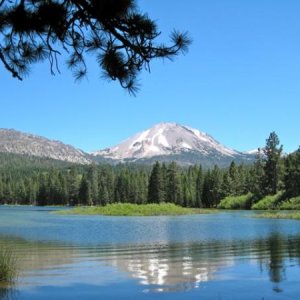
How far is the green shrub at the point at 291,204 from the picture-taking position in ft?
334

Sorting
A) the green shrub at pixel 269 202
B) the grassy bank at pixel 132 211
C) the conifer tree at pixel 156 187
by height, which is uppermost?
the conifer tree at pixel 156 187

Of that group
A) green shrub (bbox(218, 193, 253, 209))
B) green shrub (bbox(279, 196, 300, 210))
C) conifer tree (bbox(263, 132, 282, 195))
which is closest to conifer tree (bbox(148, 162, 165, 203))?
green shrub (bbox(218, 193, 253, 209))

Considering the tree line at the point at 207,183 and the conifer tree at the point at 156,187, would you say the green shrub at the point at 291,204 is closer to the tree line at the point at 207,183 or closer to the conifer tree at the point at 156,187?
the tree line at the point at 207,183

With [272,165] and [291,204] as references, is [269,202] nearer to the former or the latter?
[291,204]

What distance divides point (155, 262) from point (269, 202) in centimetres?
9073

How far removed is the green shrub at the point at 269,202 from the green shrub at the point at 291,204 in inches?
85.7

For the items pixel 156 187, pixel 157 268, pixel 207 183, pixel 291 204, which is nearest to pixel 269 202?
pixel 291 204

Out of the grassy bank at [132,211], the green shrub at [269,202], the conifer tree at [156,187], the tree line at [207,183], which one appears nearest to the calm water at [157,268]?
the grassy bank at [132,211]

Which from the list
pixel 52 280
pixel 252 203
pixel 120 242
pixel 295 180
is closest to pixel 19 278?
pixel 52 280

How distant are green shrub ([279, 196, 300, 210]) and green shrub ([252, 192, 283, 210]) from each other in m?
2.18

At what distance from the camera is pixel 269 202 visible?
113688 millimetres

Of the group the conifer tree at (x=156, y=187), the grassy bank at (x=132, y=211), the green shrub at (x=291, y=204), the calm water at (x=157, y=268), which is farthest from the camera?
the conifer tree at (x=156, y=187)

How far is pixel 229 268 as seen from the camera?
24297 mm

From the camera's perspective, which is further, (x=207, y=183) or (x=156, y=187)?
(x=207, y=183)
